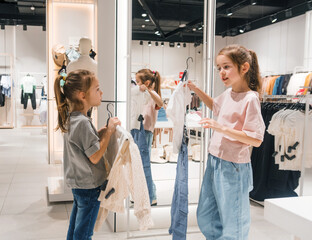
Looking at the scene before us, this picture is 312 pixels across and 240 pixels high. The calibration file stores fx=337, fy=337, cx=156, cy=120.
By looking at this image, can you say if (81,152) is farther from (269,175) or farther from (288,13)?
(288,13)

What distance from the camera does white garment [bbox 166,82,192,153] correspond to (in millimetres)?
2240

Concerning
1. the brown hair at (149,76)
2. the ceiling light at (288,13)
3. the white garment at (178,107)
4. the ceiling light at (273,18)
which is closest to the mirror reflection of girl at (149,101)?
the brown hair at (149,76)

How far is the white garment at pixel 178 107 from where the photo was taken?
2.24 m

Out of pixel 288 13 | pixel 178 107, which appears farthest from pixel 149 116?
pixel 288 13

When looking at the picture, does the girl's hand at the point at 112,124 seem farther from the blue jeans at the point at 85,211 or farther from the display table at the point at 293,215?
the display table at the point at 293,215

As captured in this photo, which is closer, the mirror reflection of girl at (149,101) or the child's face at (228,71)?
the child's face at (228,71)

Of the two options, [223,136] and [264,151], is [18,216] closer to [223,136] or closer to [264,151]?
[223,136]

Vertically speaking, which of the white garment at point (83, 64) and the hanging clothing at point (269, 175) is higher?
the white garment at point (83, 64)

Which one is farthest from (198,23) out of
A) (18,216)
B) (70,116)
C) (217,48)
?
(18,216)

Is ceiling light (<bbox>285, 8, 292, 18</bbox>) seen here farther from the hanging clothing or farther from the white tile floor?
the white tile floor

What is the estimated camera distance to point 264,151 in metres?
3.97

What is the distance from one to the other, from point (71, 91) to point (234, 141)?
3.34 feet

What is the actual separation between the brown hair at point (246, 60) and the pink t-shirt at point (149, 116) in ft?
3.39

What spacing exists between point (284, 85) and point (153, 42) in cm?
400
